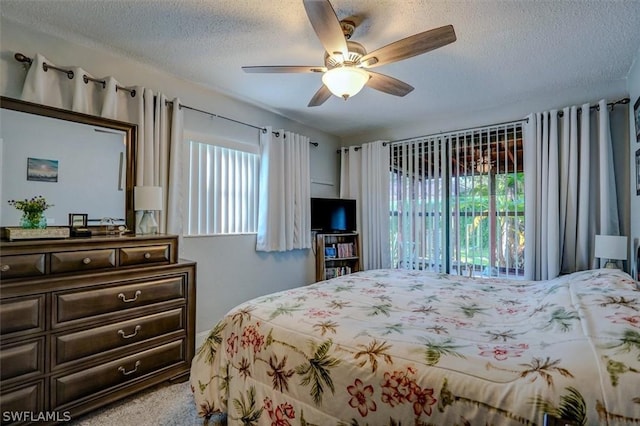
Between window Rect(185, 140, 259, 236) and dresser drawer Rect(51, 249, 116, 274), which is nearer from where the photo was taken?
dresser drawer Rect(51, 249, 116, 274)

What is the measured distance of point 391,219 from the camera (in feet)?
14.0

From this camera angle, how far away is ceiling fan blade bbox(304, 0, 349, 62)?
146 cm

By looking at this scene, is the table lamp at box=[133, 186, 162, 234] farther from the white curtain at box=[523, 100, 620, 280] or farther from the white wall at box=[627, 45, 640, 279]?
the white wall at box=[627, 45, 640, 279]

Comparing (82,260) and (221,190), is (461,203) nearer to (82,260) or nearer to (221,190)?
(221,190)

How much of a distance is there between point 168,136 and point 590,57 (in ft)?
11.7


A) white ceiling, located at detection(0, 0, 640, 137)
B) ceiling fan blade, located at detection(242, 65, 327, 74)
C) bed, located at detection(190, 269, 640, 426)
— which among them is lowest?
bed, located at detection(190, 269, 640, 426)

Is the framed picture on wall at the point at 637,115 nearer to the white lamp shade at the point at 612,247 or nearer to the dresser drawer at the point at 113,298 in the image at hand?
the white lamp shade at the point at 612,247

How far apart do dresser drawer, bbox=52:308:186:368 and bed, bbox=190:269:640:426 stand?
532 mm

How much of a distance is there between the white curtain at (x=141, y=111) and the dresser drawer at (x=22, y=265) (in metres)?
0.95

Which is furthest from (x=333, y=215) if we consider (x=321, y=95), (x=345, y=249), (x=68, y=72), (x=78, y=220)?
(x=68, y=72)

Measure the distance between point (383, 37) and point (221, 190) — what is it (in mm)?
2166

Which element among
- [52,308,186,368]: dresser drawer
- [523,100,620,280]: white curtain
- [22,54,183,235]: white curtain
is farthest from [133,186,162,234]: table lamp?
[523,100,620,280]: white curtain

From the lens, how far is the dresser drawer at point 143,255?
2.04 m

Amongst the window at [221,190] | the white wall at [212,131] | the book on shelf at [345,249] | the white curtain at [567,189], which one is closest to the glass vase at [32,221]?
the white wall at [212,131]
